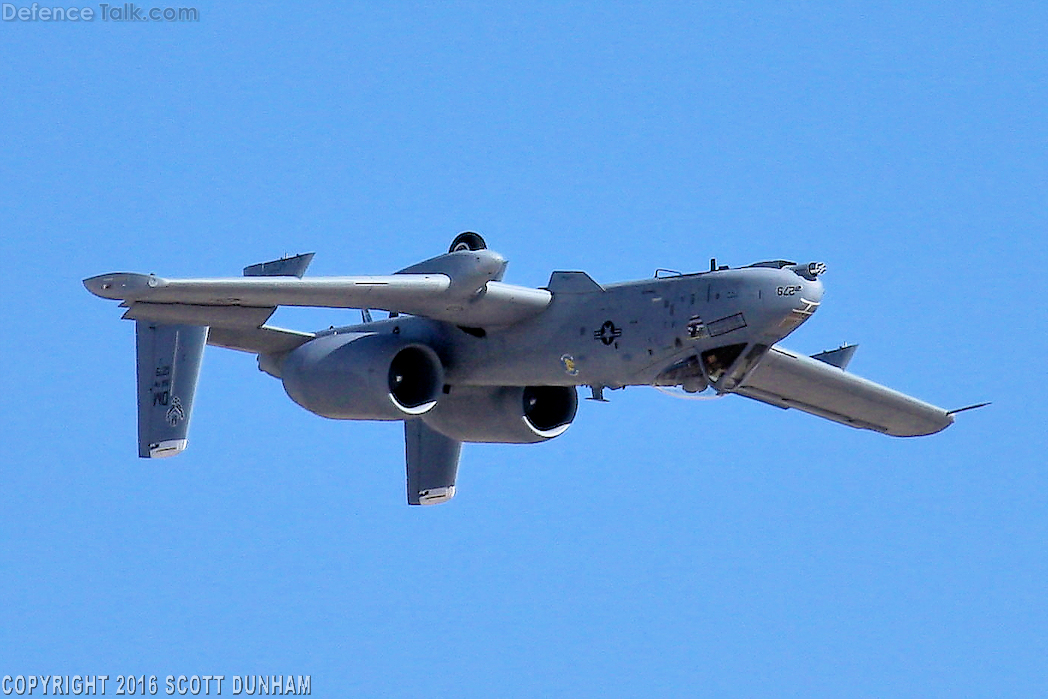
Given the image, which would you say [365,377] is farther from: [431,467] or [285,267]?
[431,467]

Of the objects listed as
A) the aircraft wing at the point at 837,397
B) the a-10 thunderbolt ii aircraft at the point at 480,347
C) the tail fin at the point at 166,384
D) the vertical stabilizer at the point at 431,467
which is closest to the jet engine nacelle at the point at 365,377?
the a-10 thunderbolt ii aircraft at the point at 480,347

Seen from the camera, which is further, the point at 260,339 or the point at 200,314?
the point at 260,339

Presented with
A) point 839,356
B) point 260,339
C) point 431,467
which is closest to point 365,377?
point 260,339

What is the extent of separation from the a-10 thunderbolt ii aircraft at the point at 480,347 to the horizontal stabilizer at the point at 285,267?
1.3 inches

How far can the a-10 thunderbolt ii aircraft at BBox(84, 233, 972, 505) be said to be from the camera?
84.0 feet

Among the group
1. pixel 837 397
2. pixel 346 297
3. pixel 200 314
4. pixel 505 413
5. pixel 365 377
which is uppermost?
pixel 346 297

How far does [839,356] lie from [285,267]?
32.2ft

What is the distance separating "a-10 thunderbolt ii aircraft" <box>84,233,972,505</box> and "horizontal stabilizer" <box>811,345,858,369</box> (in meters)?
0.02

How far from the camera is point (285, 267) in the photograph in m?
28.0

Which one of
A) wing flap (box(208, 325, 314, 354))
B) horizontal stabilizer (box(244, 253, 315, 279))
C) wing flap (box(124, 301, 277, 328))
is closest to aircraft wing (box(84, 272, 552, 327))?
wing flap (box(124, 301, 277, 328))

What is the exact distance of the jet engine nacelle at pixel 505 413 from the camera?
29188 mm

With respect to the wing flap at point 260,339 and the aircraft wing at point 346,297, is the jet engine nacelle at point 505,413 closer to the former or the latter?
the aircraft wing at point 346,297

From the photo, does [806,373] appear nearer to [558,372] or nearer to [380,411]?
[558,372]

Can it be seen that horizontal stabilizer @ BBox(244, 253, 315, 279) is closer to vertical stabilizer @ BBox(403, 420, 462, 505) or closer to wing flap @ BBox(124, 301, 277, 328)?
wing flap @ BBox(124, 301, 277, 328)
